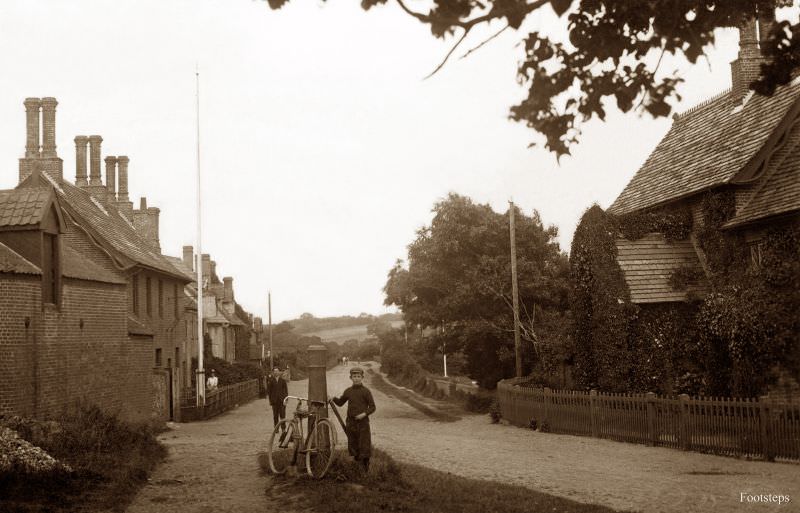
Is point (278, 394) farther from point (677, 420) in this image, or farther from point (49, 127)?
point (49, 127)

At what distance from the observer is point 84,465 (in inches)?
479

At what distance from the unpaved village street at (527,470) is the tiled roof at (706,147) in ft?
29.6

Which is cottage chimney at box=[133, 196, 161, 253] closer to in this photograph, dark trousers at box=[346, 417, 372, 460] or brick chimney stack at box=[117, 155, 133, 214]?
brick chimney stack at box=[117, 155, 133, 214]

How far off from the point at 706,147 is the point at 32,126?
2524 centimetres

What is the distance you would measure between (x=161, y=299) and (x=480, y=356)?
14.9 metres

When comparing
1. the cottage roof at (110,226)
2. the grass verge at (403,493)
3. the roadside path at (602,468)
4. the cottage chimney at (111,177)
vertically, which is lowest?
the roadside path at (602,468)

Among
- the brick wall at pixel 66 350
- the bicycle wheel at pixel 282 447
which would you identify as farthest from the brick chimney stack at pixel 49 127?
the bicycle wheel at pixel 282 447

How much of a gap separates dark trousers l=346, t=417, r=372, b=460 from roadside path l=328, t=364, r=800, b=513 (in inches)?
105

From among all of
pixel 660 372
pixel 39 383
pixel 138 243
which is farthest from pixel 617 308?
pixel 138 243

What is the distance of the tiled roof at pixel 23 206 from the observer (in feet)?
56.9

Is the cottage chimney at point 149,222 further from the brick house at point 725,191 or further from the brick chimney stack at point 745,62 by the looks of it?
the brick chimney stack at point 745,62

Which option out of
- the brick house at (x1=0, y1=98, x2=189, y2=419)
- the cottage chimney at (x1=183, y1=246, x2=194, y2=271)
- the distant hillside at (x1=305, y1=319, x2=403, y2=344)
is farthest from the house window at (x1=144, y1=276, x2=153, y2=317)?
the distant hillside at (x1=305, y1=319, x2=403, y2=344)

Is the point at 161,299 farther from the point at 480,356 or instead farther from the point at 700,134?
the point at 700,134

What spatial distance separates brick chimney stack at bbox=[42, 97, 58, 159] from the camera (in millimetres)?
29953
